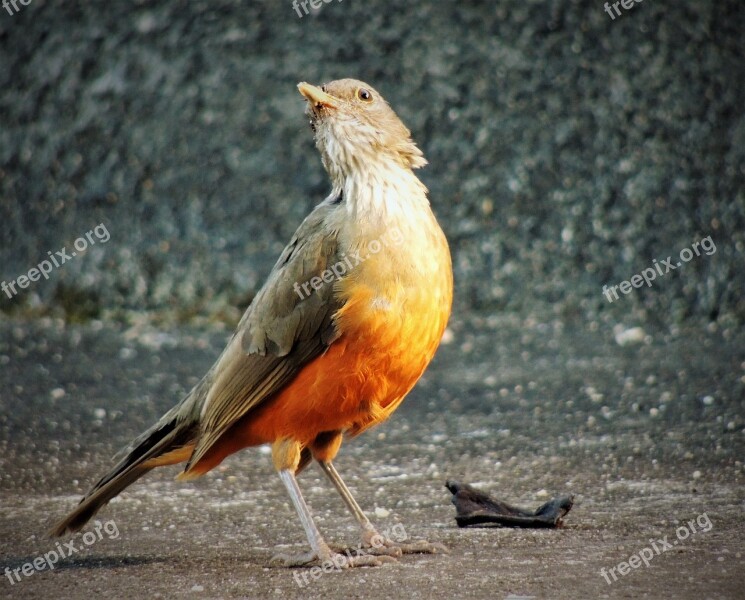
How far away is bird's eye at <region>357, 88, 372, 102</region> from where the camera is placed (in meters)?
4.60

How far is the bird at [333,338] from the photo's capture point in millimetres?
4047

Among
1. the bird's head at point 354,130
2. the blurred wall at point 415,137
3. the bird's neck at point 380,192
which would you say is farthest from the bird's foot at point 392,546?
the blurred wall at point 415,137

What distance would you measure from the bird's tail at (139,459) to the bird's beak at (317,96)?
4.33ft

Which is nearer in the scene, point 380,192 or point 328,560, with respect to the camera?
point 328,560

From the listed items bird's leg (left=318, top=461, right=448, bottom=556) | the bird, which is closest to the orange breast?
the bird

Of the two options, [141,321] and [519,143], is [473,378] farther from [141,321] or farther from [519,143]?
[141,321]

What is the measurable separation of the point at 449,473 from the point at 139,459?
164 cm

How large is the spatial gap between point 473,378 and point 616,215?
7.53 ft

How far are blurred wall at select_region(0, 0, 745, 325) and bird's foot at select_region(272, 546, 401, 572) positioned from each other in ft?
16.3

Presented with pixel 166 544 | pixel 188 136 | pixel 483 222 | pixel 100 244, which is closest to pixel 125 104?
pixel 188 136

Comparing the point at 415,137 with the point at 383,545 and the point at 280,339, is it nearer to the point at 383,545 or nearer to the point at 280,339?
the point at 280,339

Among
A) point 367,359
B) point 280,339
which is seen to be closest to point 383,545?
point 367,359

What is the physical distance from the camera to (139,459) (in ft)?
14.1

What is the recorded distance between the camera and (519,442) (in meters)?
→ 5.80
